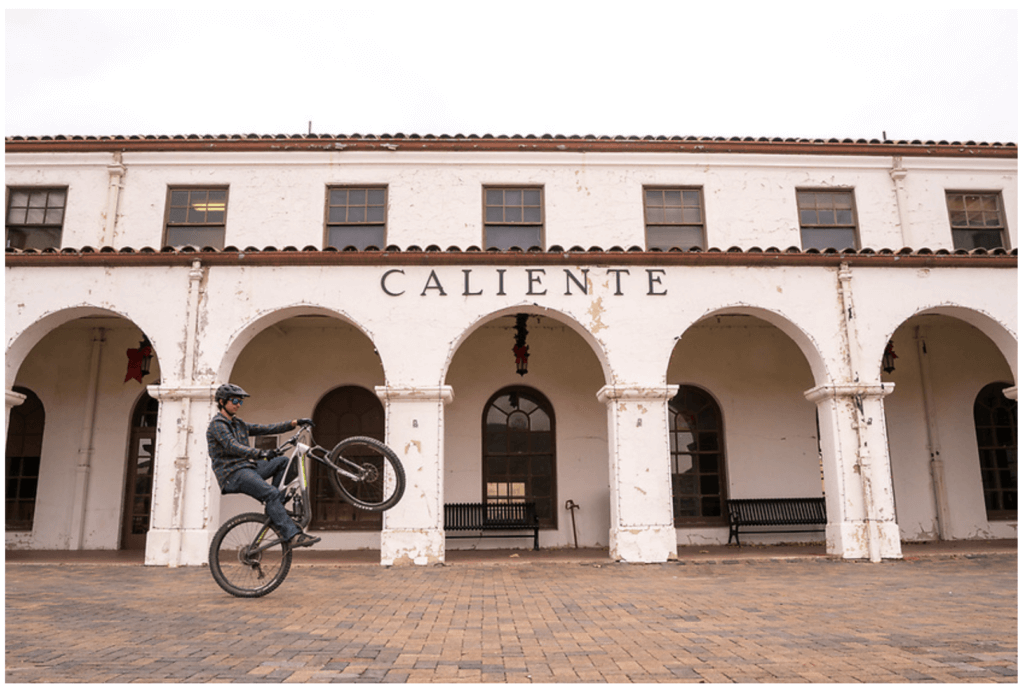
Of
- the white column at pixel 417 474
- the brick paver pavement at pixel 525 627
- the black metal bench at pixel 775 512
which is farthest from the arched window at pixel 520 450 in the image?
the brick paver pavement at pixel 525 627

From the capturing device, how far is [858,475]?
10.1 metres

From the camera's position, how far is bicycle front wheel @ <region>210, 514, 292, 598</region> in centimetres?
661

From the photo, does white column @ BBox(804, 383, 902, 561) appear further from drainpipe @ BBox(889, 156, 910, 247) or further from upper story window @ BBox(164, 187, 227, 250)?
upper story window @ BBox(164, 187, 227, 250)

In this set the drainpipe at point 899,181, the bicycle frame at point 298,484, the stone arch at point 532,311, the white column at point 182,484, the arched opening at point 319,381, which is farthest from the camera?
the drainpipe at point 899,181

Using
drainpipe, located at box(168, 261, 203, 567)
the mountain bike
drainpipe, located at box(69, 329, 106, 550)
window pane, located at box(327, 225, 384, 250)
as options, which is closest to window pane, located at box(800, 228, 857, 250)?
window pane, located at box(327, 225, 384, 250)

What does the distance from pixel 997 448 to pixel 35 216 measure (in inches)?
738

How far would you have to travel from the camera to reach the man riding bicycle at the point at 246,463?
6.58 m

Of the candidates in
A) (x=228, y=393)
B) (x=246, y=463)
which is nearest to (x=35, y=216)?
(x=228, y=393)

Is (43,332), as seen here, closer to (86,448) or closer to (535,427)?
(86,448)

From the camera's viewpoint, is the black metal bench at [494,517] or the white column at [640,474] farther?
the black metal bench at [494,517]

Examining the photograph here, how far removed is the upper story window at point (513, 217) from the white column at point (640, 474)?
3802 millimetres

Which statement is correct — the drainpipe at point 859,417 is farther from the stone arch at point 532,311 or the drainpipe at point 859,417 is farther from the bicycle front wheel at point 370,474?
the bicycle front wheel at point 370,474

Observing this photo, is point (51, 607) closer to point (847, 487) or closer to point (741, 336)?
point (847, 487)

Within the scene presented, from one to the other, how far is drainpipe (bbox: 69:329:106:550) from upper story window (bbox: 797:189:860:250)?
43.4 ft
